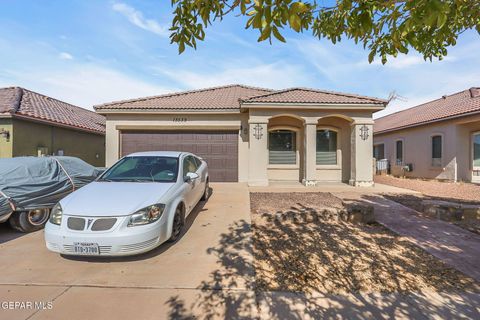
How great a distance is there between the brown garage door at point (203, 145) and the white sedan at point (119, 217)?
247 inches

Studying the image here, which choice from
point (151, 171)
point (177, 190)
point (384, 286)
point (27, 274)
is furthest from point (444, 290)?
point (27, 274)

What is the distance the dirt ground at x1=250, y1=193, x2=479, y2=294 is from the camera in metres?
3.05

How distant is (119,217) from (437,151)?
16123 millimetres

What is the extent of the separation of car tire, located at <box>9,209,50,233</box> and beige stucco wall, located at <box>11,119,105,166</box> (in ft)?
20.5

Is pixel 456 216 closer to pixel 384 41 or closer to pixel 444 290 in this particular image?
pixel 444 290

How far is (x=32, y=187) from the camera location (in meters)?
4.99

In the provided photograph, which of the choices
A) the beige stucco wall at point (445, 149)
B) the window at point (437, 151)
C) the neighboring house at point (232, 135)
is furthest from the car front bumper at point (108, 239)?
the window at point (437, 151)

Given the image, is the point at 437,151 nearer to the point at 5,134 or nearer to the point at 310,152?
the point at 310,152

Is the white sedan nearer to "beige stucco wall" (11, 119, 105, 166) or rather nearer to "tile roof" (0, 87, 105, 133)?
"beige stucco wall" (11, 119, 105, 166)

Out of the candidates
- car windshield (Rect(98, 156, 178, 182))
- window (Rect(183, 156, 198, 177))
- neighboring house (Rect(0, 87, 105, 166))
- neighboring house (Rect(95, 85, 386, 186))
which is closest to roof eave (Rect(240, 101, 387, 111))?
neighboring house (Rect(95, 85, 386, 186))

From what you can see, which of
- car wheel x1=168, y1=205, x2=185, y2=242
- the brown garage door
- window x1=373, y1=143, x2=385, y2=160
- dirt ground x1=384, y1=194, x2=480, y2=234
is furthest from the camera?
window x1=373, y1=143, x2=385, y2=160

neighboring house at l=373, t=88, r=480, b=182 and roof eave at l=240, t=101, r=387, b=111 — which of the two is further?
neighboring house at l=373, t=88, r=480, b=182

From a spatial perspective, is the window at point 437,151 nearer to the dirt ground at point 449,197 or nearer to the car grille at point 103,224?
the dirt ground at point 449,197

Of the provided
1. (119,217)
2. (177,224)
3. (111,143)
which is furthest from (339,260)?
(111,143)
